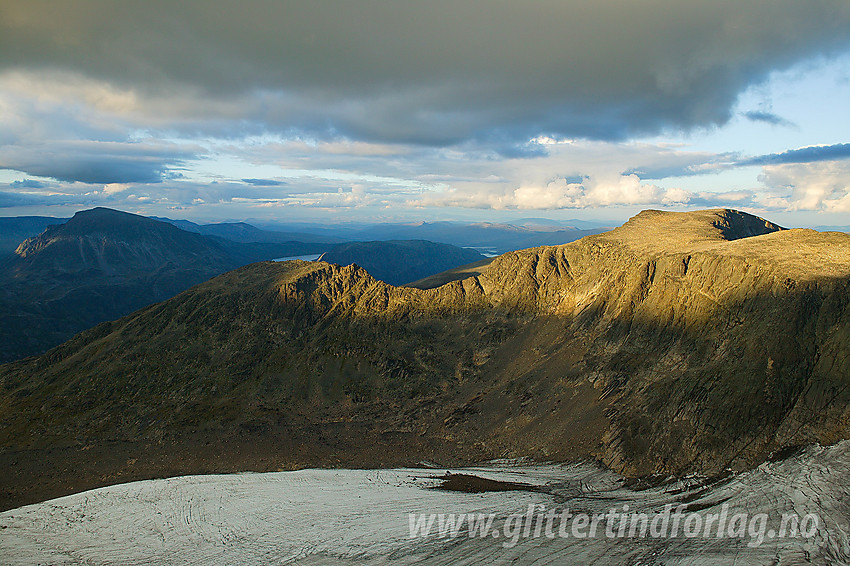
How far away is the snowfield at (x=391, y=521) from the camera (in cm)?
2691

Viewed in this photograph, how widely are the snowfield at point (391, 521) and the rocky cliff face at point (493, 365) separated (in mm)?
8116

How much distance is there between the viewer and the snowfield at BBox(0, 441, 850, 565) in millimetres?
26906

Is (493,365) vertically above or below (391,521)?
below

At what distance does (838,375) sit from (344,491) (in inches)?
2168

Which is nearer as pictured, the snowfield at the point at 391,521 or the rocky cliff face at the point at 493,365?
the snowfield at the point at 391,521

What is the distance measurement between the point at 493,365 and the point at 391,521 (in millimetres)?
59288

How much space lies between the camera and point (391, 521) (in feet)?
109

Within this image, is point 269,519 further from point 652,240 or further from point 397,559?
point 652,240

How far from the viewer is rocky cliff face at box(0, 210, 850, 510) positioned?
1964 inches

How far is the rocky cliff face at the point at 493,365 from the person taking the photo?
49.9 metres

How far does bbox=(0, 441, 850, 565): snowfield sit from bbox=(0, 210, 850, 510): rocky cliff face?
26.6ft

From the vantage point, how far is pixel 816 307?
5300 cm

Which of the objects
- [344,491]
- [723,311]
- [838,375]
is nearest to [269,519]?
[344,491]

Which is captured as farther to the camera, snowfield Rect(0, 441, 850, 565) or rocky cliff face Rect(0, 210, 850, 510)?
rocky cliff face Rect(0, 210, 850, 510)
